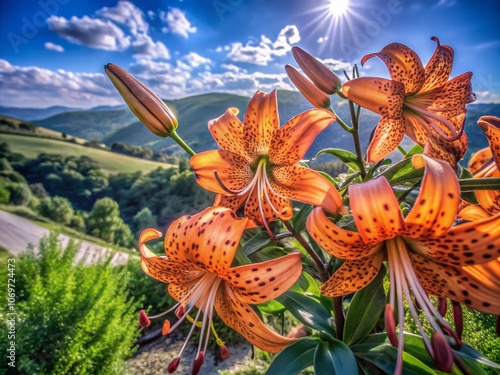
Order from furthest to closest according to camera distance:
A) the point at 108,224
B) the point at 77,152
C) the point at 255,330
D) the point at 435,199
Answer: the point at 77,152 → the point at 108,224 → the point at 255,330 → the point at 435,199

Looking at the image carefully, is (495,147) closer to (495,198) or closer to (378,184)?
(495,198)

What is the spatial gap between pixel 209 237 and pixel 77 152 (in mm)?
22881

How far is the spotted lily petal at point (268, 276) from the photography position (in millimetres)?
299

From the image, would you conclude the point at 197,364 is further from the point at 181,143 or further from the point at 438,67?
the point at 438,67

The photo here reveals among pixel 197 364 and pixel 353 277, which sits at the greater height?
pixel 353 277

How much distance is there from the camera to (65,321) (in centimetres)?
158

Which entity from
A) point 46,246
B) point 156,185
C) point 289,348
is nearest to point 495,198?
point 289,348

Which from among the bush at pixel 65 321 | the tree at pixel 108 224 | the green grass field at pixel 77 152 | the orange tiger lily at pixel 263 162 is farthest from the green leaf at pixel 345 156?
the green grass field at pixel 77 152

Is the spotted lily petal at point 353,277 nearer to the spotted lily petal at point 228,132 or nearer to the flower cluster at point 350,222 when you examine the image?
the flower cluster at point 350,222

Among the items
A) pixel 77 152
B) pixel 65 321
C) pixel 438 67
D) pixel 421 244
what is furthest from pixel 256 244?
pixel 77 152

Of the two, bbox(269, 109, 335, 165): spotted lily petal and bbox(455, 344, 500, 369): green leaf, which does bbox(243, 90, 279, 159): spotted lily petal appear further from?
bbox(455, 344, 500, 369): green leaf

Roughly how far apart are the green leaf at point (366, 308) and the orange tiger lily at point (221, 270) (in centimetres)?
12

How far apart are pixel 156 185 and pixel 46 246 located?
13387mm

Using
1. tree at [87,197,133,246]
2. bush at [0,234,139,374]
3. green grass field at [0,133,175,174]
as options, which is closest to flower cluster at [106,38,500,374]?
bush at [0,234,139,374]
